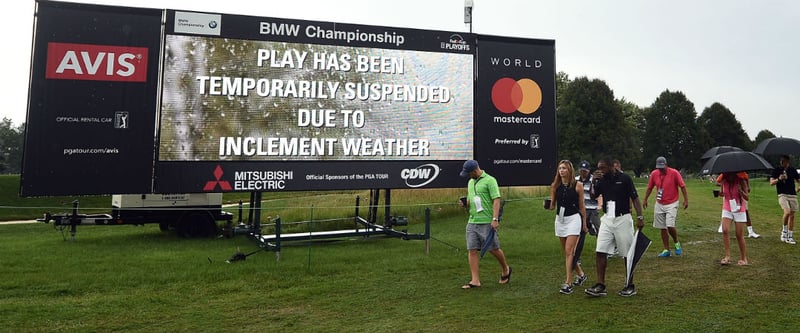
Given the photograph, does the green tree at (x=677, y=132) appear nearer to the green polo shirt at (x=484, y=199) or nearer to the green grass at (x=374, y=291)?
the green grass at (x=374, y=291)

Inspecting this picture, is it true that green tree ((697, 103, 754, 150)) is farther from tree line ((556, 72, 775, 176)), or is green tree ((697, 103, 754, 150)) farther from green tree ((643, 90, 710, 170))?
green tree ((643, 90, 710, 170))

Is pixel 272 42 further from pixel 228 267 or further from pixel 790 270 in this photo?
pixel 790 270

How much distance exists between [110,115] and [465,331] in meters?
7.77

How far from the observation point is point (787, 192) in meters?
10.3

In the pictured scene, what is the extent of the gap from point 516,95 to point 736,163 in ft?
16.3

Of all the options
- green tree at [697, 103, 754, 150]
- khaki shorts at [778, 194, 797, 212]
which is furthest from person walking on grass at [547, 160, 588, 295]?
green tree at [697, 103, 754, 150]

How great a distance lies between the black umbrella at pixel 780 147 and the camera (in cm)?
938

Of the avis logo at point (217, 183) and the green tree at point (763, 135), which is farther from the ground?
the green tree at point (763, 135)

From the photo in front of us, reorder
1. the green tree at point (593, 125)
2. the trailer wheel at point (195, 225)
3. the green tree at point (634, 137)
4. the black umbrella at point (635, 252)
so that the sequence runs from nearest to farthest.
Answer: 1. the black umbrella at point (635, 252)
2. the trailer wheel at point (195, 225)
3. the green tree at point (593, 125)
4. the green tree at point (634, 137)

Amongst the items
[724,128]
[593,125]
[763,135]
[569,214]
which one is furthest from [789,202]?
[763,135]

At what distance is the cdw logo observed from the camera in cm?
870

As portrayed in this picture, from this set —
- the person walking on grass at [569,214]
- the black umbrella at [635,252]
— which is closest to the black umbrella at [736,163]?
the black umbrella at [635,252]

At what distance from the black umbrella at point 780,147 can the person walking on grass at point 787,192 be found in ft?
1.86

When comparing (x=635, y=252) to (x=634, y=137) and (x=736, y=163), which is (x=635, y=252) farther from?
(x=634, y=137)
